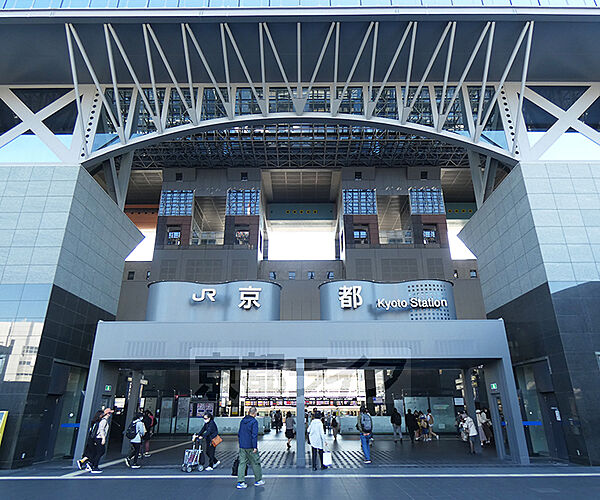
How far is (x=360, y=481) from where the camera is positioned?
8859mm

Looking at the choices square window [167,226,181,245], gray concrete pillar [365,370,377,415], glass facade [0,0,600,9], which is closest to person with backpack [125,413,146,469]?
glass facade [0,0,600,9]

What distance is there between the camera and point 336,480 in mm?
9016

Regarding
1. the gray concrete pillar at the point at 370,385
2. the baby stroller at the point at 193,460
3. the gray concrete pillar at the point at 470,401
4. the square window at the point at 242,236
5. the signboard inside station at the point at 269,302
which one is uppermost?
the square window at the point at 242,236

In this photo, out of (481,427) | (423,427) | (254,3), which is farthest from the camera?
(423,427)

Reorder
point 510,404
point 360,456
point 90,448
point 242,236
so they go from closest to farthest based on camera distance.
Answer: point 90,448 → point 510,404 → point 360,456 → point 242,236

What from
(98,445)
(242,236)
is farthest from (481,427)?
(242,236)

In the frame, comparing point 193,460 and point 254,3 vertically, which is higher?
point 254,3

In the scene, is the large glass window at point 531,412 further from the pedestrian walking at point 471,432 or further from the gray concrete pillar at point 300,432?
the gray concrete pillar at point 300,432

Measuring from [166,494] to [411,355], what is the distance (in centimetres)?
768

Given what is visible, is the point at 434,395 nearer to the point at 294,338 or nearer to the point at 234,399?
the point at 234,399

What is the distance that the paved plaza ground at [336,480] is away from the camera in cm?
768

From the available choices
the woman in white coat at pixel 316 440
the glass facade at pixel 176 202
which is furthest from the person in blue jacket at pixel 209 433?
the glass facade at pixel 176 202

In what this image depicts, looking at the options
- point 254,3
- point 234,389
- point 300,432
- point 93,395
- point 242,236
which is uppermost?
point 254,3

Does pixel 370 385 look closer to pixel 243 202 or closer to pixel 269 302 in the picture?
pixel 269 302
